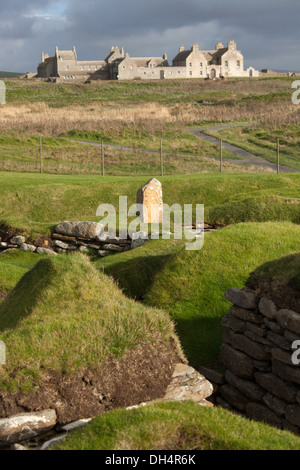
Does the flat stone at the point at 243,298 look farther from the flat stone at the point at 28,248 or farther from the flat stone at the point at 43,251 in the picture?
the flat stone at the point at 28,248

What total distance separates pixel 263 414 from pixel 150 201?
1121cm

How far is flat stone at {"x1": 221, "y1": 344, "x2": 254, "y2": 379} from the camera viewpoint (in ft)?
28.7

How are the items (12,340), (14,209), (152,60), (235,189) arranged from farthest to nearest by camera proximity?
(152,60), (235,189), (14,209), (12,340)

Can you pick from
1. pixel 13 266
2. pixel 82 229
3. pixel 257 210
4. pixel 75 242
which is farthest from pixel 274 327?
pixel 75 242

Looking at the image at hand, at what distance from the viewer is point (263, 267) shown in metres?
9.12

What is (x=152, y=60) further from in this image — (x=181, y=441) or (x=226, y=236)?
(x=181, y=441)

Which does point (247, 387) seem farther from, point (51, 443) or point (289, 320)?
point (51, 443)

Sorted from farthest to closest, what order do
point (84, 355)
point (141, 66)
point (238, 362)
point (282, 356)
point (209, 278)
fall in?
point (141, 66), point (209, 278), point (238, 362), point (282, 356), point (84, 355)

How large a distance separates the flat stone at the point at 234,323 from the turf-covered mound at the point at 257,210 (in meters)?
8.66

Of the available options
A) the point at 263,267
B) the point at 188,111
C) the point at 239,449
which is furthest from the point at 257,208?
the point at 188,111

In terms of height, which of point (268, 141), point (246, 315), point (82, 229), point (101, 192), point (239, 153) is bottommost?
point (246, 315)

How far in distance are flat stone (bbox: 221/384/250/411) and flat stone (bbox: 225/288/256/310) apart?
1.42m

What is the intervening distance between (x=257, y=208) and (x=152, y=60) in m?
109

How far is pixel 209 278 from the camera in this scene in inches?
458
